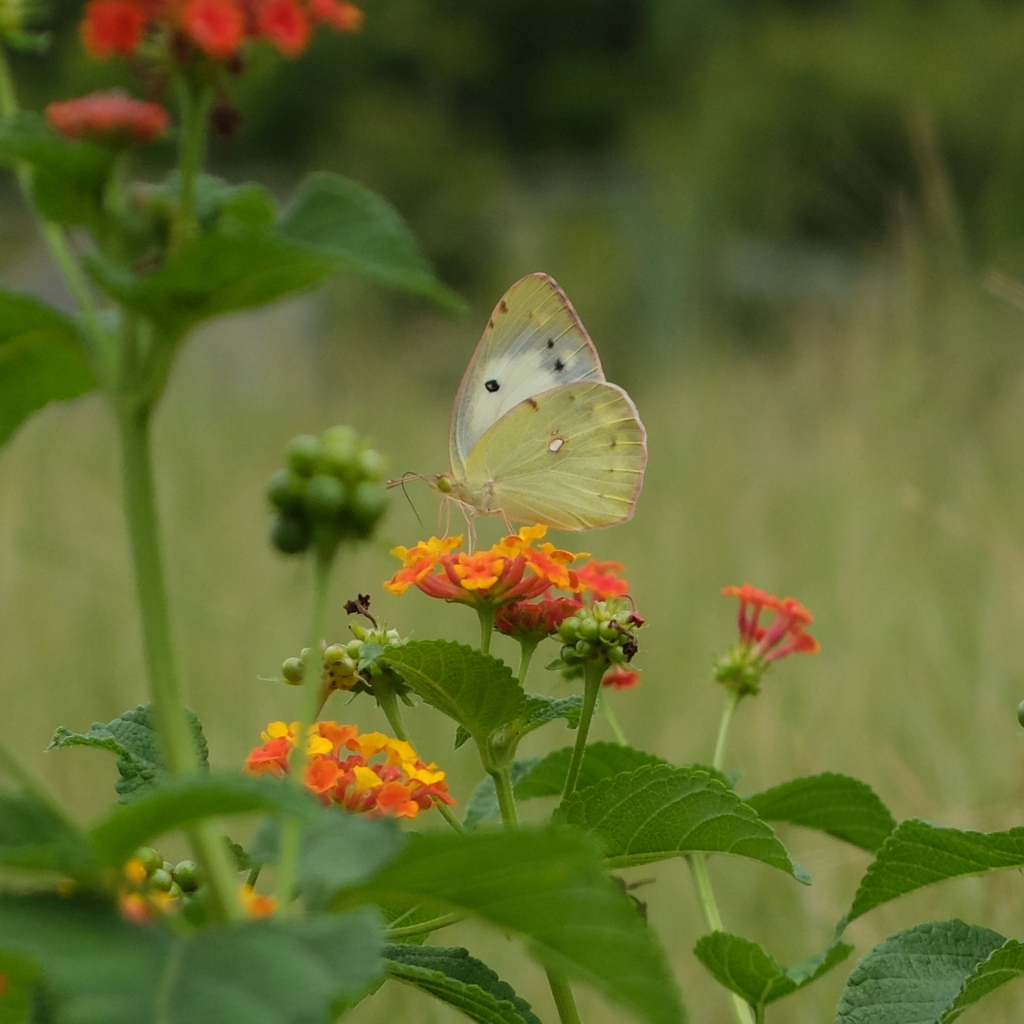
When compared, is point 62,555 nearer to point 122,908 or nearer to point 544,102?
point 122,908

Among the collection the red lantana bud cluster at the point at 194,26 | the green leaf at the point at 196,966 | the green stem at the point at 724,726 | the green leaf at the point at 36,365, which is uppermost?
the red lantana bud cluster at the point at 194,26

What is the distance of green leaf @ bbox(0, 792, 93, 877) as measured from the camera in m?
0.39

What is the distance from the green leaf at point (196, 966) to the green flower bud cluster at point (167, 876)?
0.18 m

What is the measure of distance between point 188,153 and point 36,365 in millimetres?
116

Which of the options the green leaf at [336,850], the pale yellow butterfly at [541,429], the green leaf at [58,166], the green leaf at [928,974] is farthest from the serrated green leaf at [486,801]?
the pale yellow butterfly at [541,429]

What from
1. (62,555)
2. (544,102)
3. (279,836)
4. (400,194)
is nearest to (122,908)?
(279,836)

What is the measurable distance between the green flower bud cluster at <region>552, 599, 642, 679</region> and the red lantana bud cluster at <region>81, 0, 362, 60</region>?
0.35m

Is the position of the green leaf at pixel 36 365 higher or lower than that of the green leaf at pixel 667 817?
higher

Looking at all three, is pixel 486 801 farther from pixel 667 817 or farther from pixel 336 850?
pixel 336 850

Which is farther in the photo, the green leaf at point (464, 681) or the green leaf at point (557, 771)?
the green leaf at point (557, 771)

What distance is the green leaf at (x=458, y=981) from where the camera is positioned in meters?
0.51

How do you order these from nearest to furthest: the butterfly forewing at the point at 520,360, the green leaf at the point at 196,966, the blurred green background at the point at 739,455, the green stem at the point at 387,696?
the green leaf at the point at 196,966 < the green stem at the point at 387,696 < the butterfly forewing at the point at 520,360 < the blurred green background at the point at 739,455

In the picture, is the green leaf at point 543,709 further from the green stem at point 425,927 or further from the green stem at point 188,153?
the green stem at point 188,153

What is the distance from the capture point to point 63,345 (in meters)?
0.46
